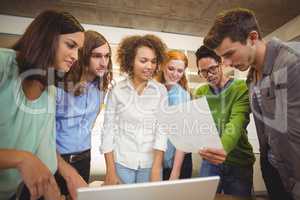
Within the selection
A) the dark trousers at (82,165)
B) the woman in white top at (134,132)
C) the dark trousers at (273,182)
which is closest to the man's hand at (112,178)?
the woman in white top at (134,132)

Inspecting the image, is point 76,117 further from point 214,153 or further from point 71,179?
point 214,153

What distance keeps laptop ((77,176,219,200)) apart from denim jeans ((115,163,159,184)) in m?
0.89

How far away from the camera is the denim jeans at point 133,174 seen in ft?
4.97

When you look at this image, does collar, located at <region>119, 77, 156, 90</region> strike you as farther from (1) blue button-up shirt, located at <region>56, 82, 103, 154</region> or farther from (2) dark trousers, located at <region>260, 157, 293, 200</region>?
(2) dark trousers, located at <region>260, 157, 293, 200</region>

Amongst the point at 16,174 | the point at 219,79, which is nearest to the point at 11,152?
the point at 16,174

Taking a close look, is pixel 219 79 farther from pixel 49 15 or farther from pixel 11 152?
pixel 11 152

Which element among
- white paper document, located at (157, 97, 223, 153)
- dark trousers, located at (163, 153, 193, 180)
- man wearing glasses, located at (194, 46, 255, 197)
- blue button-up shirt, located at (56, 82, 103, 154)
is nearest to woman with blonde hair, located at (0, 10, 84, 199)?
blue button-up shirt, located at (56, 82, 103, 154)

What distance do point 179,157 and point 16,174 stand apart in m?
1.04

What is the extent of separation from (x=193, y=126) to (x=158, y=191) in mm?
745

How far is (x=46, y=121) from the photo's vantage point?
45.9 inches

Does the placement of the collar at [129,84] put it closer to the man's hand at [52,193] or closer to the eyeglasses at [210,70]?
the eyeglasses at [210,70]

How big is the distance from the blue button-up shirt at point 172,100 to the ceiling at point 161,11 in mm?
842

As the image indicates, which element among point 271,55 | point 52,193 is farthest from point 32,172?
point 271,55

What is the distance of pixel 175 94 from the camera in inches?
67.3
